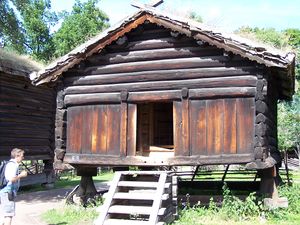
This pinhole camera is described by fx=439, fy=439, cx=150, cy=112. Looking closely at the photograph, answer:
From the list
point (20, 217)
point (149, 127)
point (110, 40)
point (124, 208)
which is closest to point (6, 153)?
point (20, 217)

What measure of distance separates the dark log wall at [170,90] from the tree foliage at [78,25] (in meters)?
38.0

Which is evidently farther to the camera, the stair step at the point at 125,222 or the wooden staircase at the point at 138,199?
the wooden staircase at the point at 138,199

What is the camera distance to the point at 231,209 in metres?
11.2

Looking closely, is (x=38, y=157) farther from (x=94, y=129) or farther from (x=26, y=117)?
(x=94, y=129)

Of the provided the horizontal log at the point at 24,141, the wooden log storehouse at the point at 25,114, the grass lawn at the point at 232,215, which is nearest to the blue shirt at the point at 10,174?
the grass lawn at the point at 232,215

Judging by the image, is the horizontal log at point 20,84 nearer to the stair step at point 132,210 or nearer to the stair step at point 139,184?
the stair step at point 139,184

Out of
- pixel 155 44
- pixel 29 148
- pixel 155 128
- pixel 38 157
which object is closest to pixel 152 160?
pixel 155 44

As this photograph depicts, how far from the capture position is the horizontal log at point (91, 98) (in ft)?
41.7

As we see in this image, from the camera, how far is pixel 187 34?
460 inches

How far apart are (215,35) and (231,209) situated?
444 cm

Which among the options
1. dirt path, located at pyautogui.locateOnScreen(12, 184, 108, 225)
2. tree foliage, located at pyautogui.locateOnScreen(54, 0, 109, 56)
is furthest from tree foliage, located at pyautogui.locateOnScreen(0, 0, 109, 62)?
dirt path, located at pyautogui.locateOnScreen(12, 184, 108, 225)

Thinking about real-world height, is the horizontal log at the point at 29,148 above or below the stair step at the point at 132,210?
above

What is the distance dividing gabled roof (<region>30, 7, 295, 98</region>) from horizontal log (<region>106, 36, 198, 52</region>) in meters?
0.40

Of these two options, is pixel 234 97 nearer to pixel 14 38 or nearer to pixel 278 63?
pixel 278 63
